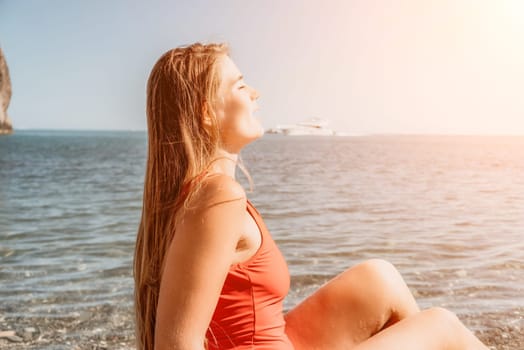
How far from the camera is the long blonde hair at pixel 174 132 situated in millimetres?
1999

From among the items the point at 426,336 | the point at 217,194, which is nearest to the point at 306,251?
the point at 426,336

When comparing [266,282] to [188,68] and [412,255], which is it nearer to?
Answer: [188,68]

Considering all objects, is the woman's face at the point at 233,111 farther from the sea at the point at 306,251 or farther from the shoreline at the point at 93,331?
the shoreline at the point at 93,331

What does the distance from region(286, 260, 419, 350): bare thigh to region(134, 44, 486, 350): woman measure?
1.03ft

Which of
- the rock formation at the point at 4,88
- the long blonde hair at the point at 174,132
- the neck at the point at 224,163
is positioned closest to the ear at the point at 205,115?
the long blonde hair at the point at 174,132

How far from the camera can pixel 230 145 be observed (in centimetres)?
210

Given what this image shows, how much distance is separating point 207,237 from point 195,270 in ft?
0.32

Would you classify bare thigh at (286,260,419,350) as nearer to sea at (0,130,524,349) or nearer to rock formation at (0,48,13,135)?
sea at (0,130,524,349)

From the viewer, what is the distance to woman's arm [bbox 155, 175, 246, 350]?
175cm

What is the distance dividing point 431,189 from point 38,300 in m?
12.5

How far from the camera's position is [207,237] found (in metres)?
1.75

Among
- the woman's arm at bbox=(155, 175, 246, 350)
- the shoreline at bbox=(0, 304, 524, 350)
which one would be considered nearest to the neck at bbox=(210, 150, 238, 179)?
the woman's arm at bbox=(155, 175, 246, 350)

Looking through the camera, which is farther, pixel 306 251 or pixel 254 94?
pixel 306 251

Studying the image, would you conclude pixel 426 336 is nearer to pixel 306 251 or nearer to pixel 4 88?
pixel 306 251
